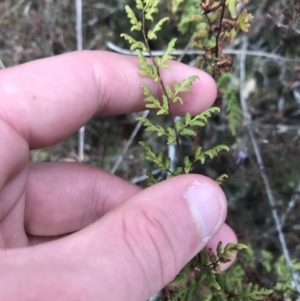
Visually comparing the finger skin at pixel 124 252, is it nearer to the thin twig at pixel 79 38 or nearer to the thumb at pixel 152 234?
the thumb at pixel 152 234

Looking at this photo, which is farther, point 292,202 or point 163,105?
point 292,202

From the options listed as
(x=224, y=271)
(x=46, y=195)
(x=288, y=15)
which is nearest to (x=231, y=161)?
(x=224, y=271)

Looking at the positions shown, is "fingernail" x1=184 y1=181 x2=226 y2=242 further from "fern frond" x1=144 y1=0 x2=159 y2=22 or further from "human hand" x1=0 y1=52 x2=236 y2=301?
"fern frond" x1=144 y1=0 x2=159 y2=22

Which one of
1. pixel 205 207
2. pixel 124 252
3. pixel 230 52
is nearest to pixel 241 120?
pixel 230 52

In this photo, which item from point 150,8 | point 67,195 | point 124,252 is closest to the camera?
point 124,252

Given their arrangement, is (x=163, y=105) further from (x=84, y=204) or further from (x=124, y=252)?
(x=84, y=204)

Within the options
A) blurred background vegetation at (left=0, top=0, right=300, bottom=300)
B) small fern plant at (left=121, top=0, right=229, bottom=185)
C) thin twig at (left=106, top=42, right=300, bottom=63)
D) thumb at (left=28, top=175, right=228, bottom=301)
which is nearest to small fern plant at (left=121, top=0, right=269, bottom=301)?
small fern plant at (left=121, top=0, right=229, bottom=185)
